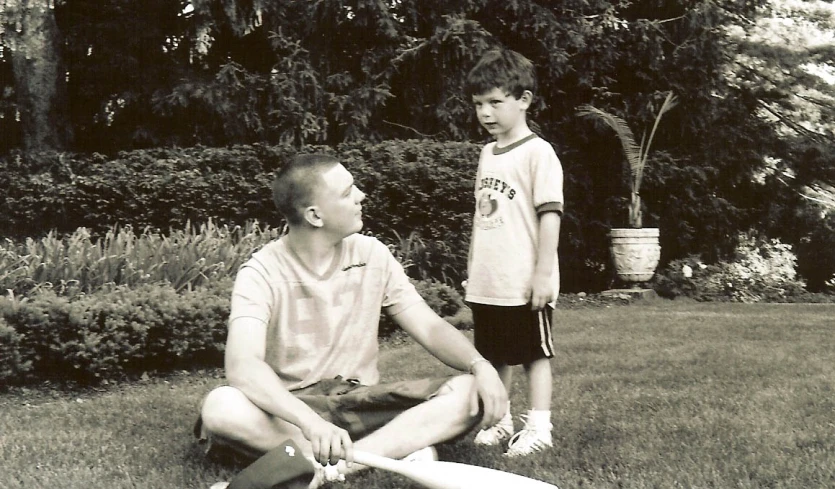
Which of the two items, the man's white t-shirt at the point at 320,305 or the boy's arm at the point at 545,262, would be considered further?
the boy's arm at the point at 545,262

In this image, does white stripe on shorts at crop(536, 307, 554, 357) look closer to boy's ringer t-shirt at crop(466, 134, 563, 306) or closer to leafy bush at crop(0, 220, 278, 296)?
boy's ringer t-shirt at crop(466, 134, 563, 306)

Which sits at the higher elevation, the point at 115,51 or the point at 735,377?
the point at 115,51

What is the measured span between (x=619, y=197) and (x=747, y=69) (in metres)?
2.68

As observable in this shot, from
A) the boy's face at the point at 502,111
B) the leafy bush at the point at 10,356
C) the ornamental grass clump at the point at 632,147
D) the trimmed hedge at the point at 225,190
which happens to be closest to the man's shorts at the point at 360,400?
the boy's face at the point at 502,111

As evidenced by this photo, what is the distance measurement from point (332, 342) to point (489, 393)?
0.56 meters

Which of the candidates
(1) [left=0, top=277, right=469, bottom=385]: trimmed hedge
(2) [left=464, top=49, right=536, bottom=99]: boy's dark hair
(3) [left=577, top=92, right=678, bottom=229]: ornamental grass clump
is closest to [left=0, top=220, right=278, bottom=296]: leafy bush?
(1) [left=0, top=277, right=469, bottom=385]: trimmed hedge

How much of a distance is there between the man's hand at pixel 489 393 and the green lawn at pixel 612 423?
10.2 inches

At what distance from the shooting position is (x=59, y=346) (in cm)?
481

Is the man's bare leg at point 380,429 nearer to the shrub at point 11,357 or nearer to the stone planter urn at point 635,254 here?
the shrub at point 11,357

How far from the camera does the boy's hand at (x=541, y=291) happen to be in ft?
11.0

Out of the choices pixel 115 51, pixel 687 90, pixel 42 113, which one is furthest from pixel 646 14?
pixel 42 113

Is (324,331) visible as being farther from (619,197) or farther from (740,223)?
(740,223)

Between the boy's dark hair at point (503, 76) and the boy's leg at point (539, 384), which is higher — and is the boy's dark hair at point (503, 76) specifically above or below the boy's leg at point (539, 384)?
above

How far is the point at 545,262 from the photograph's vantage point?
3.37 meters
